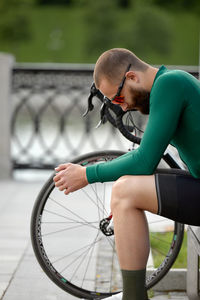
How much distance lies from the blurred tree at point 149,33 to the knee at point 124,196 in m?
49.3

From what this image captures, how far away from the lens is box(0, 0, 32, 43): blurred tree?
5003 centimetres

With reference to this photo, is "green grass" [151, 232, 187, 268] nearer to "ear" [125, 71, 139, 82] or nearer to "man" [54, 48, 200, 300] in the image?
"man" [54, 48, 200, 300]

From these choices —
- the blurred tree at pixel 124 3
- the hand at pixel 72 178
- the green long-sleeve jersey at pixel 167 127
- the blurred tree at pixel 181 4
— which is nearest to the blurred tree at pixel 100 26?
the blurred tree at pixel 124 3

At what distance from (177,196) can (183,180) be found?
9cm

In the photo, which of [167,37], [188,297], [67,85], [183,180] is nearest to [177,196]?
[183,180]

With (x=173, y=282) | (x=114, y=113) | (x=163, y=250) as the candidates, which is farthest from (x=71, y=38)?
(x=114, y=113)

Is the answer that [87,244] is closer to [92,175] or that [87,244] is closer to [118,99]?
[92,175]

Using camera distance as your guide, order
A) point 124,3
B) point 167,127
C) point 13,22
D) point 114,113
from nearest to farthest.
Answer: point 167,127
point 114,113
point 13,22
point 124,3

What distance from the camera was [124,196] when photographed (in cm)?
266

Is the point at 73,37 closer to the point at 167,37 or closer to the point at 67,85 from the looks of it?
the point at 167,37

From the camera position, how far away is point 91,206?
12.4ft

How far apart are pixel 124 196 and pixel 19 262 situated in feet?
5.81

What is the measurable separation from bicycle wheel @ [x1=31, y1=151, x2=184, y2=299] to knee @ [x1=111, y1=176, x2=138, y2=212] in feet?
1.85

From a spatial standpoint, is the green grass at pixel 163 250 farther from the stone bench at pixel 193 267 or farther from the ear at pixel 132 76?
the ear at pixel 132 76
